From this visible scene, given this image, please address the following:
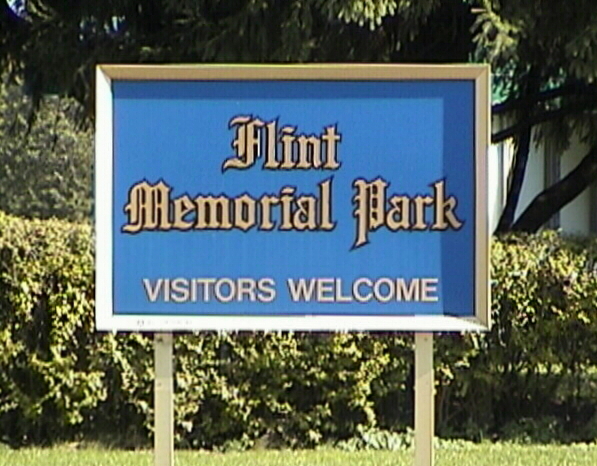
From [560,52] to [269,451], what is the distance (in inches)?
165

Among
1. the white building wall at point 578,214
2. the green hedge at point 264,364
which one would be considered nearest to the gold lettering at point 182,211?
the green hedge at point 264,364

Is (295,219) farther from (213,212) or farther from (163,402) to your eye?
(163,402)

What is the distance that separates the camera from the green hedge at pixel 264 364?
9516 mm

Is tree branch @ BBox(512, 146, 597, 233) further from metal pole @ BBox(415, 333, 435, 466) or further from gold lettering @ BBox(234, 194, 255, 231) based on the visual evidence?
gold lettering @ BBox(234, 194, 255, 231)

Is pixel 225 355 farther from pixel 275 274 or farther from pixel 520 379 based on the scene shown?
pixel 275 274

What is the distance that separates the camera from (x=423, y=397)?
5.79 meters

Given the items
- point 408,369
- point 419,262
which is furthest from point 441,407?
point 419,262

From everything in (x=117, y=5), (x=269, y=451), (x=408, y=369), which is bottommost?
(x=269, y=451)

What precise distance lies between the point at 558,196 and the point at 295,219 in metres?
9.36

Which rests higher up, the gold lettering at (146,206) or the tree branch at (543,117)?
the tree branch at (543,117)

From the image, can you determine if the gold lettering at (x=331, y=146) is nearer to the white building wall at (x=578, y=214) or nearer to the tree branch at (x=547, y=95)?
the tree branch at (x=547, y=95)

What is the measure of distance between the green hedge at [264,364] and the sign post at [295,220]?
402 cm

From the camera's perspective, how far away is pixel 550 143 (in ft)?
48.2

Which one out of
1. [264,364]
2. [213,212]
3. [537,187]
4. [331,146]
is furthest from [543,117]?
[537,187]
